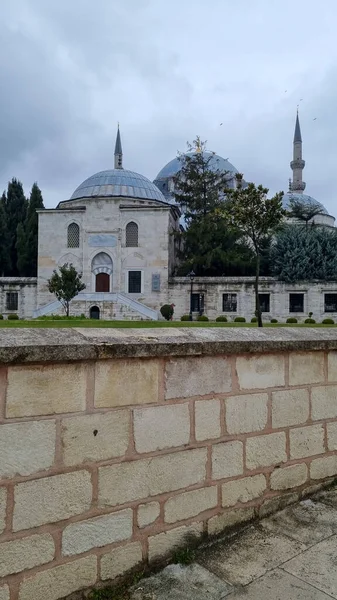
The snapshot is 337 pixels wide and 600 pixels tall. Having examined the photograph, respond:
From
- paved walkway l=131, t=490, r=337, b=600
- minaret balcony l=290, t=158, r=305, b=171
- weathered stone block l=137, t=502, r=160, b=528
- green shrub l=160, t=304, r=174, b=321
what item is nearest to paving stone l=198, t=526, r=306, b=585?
paved walkway l=131, t=490, r=337, b=600

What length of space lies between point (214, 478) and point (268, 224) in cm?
2497

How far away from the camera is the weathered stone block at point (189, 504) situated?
288 centimetres

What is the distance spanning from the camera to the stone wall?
2352 millimetres

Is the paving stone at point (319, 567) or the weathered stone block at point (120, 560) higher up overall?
the weathered stone block at point (120, 560)

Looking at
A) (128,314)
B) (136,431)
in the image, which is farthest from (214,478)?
(128,314)

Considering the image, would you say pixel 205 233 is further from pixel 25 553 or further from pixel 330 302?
pixel 25 553

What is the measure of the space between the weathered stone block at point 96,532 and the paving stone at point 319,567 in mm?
968

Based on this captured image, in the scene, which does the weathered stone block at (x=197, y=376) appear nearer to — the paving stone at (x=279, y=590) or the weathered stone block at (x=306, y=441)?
the weathered stone block at (x=306, y=441)

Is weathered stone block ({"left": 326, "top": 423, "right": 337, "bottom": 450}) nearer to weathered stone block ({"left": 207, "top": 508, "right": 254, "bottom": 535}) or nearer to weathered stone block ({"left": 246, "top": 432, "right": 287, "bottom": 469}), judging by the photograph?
weathered stone block ({"left": 246, "top": 432, "right": 287, "bottom": 469})

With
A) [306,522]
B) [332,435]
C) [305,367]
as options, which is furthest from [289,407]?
[306,522]

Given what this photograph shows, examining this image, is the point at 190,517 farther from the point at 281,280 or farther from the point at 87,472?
the point at 281,280

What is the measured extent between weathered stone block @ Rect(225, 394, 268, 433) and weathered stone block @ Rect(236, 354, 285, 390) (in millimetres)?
89

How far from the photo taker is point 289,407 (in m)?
3.57

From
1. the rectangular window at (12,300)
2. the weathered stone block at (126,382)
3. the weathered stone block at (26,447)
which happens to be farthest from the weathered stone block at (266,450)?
the rectangular window at (12,300)
